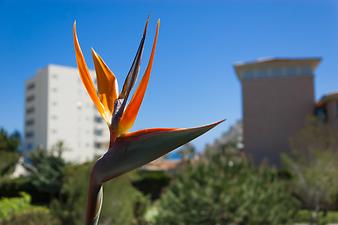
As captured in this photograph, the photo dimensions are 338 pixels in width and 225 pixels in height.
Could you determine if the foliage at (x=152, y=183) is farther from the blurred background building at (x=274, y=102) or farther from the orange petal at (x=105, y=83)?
the orange petal at (x=105, y=83)

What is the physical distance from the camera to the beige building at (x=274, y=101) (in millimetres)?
26641

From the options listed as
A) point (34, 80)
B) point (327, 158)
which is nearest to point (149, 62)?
point (327, 158)

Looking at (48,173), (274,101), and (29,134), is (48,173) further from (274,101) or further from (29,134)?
(29,134)

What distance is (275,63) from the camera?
2764 cm

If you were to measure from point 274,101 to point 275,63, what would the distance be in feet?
8.60

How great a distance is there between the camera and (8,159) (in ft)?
68.7

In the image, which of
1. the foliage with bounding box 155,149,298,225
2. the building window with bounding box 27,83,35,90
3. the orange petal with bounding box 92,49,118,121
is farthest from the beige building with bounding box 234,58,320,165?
the building window with bounding box 27,83,35,90

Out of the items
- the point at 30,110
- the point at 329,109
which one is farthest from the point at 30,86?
the point at 329,109

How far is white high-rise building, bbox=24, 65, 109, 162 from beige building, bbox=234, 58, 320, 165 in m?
30.7

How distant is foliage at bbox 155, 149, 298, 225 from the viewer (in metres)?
7.33

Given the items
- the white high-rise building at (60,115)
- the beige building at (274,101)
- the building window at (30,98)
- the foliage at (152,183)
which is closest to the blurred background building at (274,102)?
the beige building at (274,101)

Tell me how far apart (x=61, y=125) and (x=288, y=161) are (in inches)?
1818

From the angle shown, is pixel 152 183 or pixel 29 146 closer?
pixel 152 183

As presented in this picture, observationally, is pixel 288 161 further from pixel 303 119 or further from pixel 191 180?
pixel 303 119
